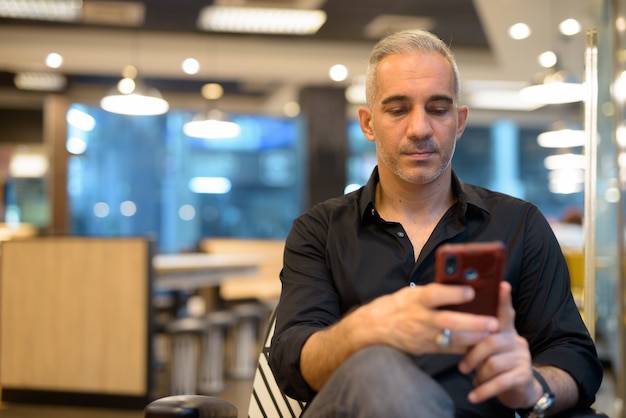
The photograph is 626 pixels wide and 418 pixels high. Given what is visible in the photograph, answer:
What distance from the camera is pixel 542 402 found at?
4.42 ft

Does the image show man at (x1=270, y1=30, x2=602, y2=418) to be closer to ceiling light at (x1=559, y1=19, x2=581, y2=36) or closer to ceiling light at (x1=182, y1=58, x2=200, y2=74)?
ceiling light at (x1=559, y1=19, x2=581, y2=36)

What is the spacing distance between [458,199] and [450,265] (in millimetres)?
642

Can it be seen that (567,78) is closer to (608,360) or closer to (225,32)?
(608,360)

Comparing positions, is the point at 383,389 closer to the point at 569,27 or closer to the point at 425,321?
the point at 425,321

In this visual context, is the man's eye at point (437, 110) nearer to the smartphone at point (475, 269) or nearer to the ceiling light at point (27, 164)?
the smartphone at point (475, 269)

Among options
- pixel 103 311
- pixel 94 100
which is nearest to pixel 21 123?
pixel 94 100

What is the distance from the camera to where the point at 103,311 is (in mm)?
5441

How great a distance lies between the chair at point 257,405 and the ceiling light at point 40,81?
9570 mm

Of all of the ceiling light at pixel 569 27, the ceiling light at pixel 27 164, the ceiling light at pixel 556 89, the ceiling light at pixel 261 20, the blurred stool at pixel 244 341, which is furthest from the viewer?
the ceiling light at pixel 27 164

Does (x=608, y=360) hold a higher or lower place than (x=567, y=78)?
lower

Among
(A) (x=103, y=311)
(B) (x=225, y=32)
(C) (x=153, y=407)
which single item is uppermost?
(B) (x=225, y=32)

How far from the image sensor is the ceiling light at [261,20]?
7.55m

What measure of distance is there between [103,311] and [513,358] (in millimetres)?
4607

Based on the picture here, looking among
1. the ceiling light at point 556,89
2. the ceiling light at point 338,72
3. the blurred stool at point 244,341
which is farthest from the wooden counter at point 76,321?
the ceiling light at point 338,72
